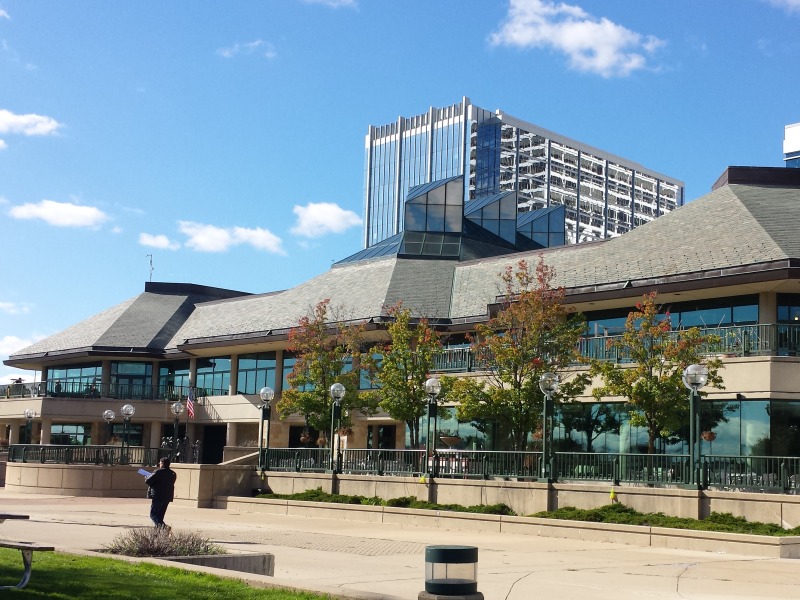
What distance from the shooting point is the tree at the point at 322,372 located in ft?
144

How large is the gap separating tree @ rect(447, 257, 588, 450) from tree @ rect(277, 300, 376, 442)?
7.73m

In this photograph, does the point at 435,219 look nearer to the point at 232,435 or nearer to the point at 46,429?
the point at 232,435

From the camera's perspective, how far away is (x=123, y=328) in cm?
6372

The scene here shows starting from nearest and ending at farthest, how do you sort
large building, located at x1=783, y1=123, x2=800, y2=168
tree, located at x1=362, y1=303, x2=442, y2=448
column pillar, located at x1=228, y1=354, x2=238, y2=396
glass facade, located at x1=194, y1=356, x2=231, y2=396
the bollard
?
1. the bollard
2. tree, located at x1=362, y1=303, x2=442, y2=448
3. column pillar, located at x1=228, y1=354, x2=238, y2=396
4. glass facade, located at x1=194, y1=356, x2=231, y2=396
5. large building, located at x1=783, y1=123, x2=800, y2=168

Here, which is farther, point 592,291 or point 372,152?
point 372,152

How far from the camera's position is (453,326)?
148ft

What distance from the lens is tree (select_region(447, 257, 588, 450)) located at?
115 feet

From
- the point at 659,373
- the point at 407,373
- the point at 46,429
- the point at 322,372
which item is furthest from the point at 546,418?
the point at 46,429

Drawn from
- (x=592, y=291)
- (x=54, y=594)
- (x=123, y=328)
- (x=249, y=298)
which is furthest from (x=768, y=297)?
(x=123, y=328)

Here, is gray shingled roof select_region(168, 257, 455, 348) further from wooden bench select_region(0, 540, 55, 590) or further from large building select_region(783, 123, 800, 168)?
large building select_region(783, 123, 800, 168)

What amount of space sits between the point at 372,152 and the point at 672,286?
160m

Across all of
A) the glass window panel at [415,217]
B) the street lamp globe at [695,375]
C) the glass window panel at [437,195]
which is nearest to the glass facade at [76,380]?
the glass window panel at [415,217]

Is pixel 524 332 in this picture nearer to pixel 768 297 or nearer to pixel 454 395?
pixel 454 395

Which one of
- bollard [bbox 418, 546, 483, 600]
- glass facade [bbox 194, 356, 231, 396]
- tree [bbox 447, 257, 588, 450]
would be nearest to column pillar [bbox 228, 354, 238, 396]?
glass facade [bbox 194, 356, 231, 396]
